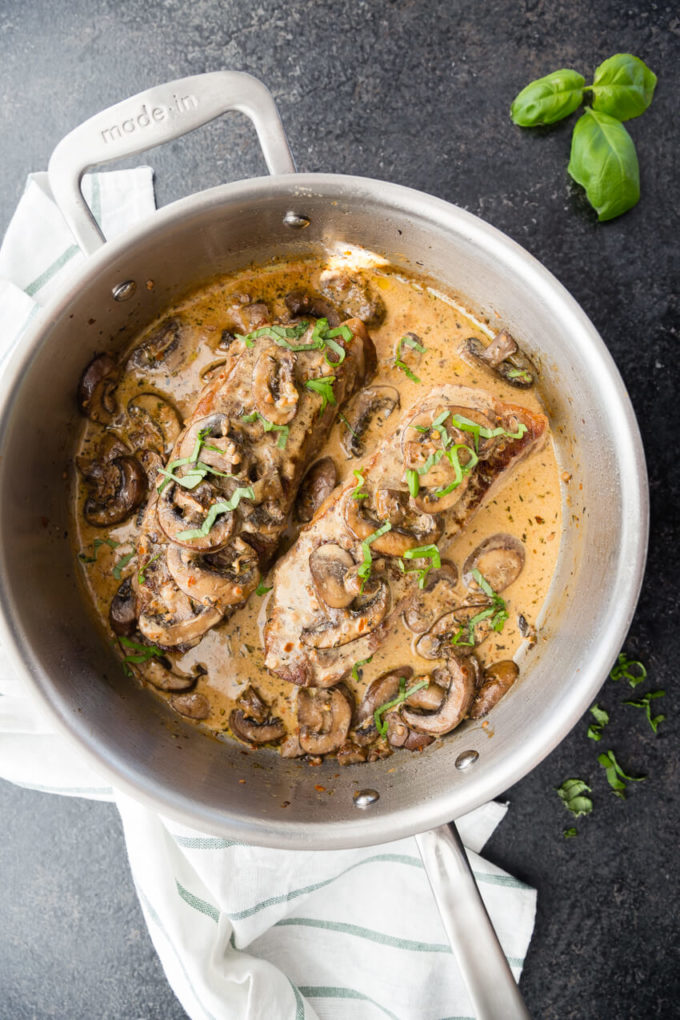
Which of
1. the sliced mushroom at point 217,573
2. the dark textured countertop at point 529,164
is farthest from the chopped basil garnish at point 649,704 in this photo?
the sliced mushroom at point 217,573

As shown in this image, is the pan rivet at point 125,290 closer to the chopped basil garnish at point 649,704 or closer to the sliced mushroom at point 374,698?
the sliced mushroom at point 374,698

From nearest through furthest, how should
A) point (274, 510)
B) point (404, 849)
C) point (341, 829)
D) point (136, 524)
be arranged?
point (341, 829) < point (274, 510) < point (136, 524) < point (404, 849)

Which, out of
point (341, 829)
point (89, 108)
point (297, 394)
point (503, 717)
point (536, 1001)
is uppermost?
point (89, 108)

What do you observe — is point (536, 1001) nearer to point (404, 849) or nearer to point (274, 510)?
point (404, 849)

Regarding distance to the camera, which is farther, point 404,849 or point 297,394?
point 404,849

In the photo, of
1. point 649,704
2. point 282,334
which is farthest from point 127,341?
point 649,704

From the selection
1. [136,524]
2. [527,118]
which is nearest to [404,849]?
[136,524]

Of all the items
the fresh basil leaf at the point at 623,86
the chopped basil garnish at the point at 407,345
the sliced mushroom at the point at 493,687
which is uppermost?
the fresh basil leaf at the point at 623,86

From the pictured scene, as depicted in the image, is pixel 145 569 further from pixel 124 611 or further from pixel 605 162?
pixel 605 162
